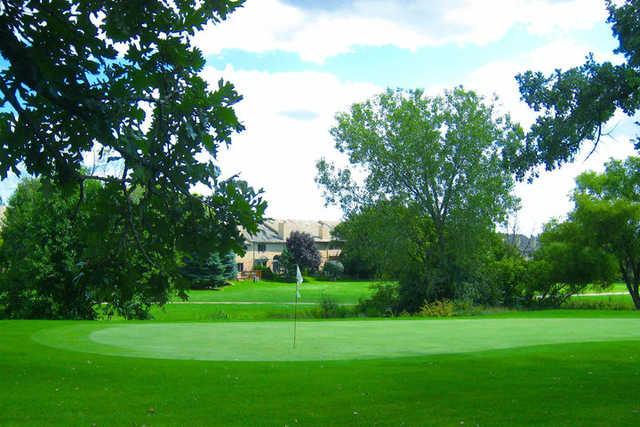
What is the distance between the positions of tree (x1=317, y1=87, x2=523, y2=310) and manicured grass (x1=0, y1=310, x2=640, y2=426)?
20.4 meters

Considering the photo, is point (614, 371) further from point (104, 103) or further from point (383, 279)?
point (383, 279)

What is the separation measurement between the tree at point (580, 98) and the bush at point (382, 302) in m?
22.5

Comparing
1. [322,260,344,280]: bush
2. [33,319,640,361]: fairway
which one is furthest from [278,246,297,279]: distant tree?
[33,319,640,361]: fairway

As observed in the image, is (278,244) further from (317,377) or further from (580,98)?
(317,377)

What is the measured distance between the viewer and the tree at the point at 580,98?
12984 millimetres

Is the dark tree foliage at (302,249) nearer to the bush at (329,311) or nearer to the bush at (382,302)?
the bush at (382,302)

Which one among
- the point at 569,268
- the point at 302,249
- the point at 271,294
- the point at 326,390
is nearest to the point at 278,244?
the point at 302,249

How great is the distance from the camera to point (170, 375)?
36.8 feet

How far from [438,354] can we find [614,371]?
11.7ft

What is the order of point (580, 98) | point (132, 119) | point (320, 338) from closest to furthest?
point (132, 119), point (580, 98), point (320, 338)

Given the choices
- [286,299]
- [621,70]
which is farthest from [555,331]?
[286,299]

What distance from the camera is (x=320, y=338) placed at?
17109mm

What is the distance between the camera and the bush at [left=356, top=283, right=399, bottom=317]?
35.6 meters

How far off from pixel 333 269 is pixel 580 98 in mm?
68813
